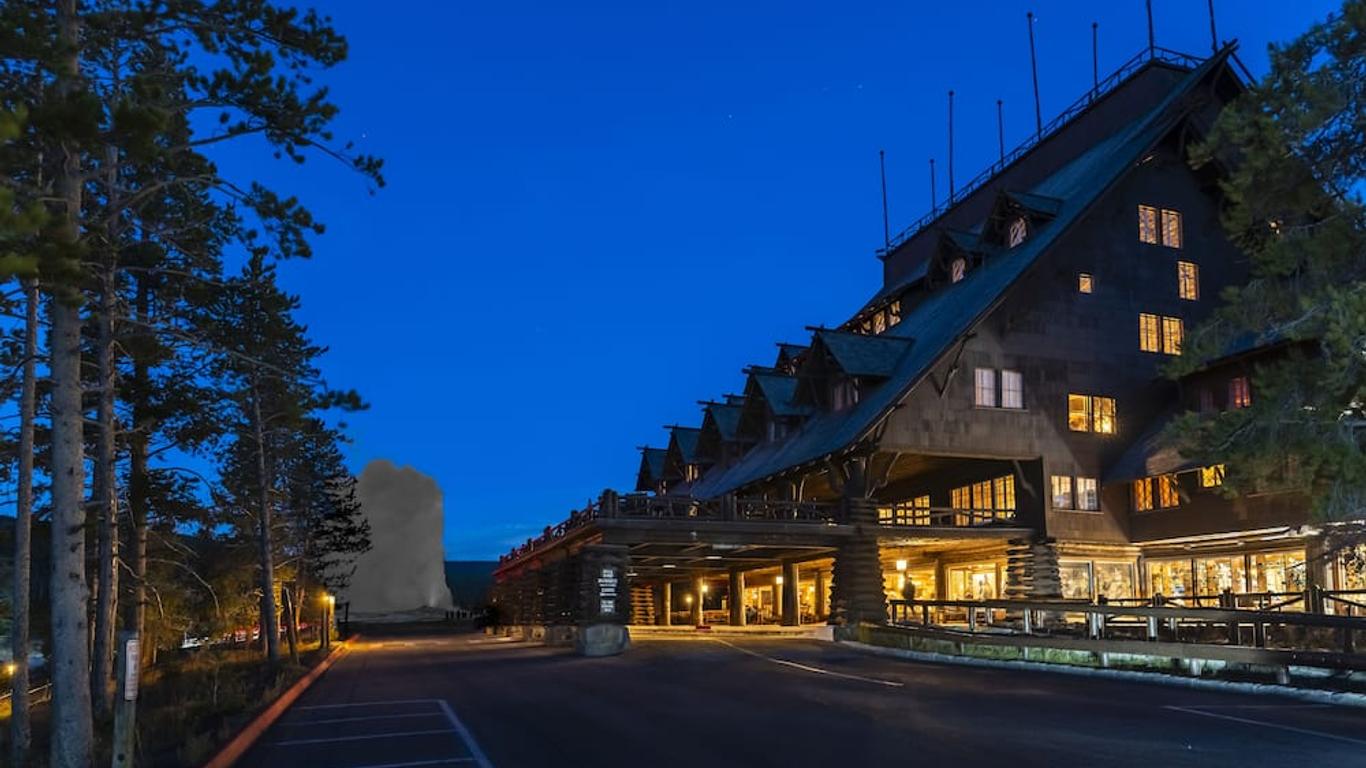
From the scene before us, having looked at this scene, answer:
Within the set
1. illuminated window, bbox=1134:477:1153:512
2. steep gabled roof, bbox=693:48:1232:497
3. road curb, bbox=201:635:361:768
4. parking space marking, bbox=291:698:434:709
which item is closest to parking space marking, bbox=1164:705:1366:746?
parking space marking, bbox=291:698:434:709

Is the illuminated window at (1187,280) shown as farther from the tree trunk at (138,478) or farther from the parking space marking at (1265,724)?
the tree trunk at (138,478)

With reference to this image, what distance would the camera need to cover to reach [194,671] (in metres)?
34.0

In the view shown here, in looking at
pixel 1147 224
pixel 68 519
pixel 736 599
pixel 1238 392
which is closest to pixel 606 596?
pixel 736 599

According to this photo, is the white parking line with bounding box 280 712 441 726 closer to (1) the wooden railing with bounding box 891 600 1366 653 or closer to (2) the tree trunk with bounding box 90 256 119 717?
(2) the tree trunk with bounding box 90 256 119 717

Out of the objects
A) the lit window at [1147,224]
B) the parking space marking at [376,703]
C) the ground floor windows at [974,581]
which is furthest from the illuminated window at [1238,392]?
the parking space marking at [376,703]

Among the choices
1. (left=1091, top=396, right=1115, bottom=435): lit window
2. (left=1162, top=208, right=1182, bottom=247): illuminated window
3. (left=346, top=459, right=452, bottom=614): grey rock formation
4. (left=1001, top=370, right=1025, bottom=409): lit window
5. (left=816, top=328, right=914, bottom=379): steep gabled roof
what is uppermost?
(left=1162, top=208, right=1182, bottom=247): illuminated window

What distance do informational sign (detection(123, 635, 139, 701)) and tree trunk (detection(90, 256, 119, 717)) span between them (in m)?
4.88

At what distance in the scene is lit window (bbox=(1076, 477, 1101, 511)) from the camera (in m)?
39.1

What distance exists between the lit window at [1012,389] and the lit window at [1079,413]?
1954mm

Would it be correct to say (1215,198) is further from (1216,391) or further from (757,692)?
(757,692)

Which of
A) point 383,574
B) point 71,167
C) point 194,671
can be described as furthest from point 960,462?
point 383,574

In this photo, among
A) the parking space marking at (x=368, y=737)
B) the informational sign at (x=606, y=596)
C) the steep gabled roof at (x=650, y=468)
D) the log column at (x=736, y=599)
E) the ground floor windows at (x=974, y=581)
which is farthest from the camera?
the steep gabled roof at (x=650, y=468)

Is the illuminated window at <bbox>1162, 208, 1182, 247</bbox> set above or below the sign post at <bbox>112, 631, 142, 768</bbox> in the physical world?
above

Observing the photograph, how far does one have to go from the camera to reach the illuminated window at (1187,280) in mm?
41531
